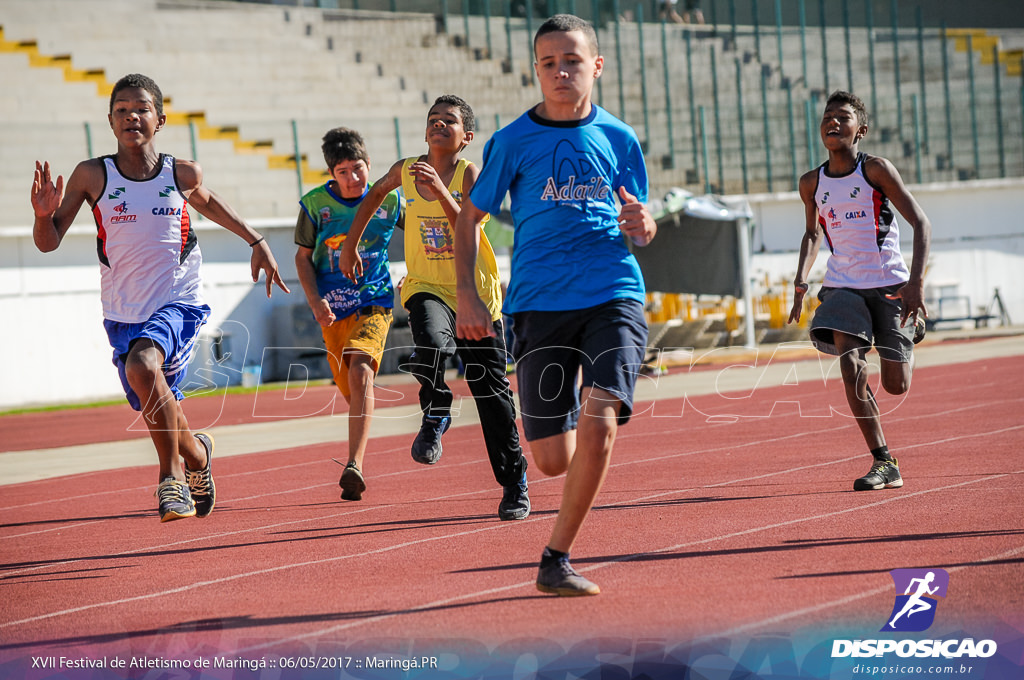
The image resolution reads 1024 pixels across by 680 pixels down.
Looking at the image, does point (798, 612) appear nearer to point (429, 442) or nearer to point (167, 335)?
point (429, 442)

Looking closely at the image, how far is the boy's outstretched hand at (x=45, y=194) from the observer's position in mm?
5980

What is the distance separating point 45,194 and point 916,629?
4.34m

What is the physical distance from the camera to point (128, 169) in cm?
642

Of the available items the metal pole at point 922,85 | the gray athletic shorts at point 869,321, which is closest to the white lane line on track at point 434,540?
the gray athletic shorts at point 869,321

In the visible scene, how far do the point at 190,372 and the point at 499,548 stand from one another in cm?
1810

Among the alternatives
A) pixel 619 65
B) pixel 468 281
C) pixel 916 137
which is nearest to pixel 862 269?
pixel 468 281

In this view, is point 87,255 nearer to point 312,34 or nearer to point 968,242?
point 312,34

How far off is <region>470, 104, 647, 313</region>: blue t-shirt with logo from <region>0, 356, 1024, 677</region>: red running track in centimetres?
115

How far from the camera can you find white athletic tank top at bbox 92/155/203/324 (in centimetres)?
638

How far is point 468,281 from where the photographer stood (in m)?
4.84

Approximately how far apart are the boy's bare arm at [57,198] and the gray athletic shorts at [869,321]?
4.14 metres

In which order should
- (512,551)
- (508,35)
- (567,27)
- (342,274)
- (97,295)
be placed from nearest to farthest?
(567,27) → (512,551) → (342,274) → (97,295) → (508,35)

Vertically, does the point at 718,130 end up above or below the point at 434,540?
above

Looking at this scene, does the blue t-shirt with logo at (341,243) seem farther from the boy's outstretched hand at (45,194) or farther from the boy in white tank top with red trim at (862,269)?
the boy in white tank top with red trim at (862,269)
